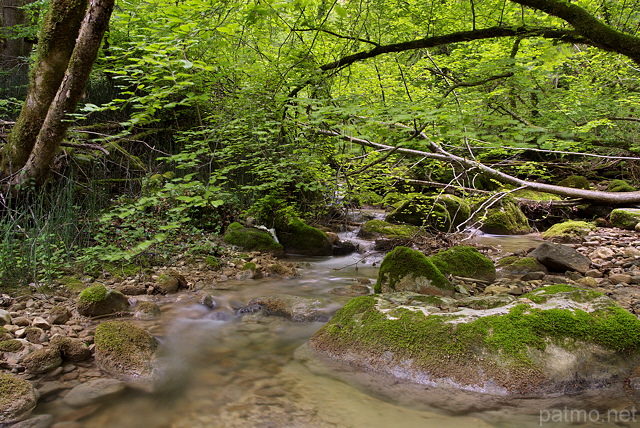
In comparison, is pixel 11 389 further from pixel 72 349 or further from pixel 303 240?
pixel 303 240

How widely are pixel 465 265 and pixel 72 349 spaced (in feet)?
15.0

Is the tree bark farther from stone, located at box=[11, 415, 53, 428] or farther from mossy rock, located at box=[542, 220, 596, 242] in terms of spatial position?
mossy rock, located at box=[542, 220, 596, 242]

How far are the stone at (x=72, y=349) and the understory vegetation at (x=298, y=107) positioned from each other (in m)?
1.14

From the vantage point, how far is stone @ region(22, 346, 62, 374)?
2.70m

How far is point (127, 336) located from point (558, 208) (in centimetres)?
1050

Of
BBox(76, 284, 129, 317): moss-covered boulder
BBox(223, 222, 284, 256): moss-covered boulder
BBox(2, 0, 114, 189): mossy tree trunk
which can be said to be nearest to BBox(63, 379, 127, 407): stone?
BBox(76, 284, 129, 317): moss-covered boulder

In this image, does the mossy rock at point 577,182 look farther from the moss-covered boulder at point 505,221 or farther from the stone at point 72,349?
the stone at point 72,349

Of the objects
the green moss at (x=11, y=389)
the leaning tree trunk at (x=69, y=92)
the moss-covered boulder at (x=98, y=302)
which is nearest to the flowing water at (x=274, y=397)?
the green moss at (x=11, y=389)

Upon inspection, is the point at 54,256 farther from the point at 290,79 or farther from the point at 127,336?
the point at 290,79

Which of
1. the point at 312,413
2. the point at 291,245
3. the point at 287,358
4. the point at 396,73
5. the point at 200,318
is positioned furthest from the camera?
the point at 291,245

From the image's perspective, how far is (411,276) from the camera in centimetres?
440

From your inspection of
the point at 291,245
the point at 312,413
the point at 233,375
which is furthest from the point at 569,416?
the point at 291,245

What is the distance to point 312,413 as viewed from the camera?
8.02 feet

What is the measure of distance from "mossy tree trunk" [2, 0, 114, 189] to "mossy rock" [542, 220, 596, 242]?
884 cm
